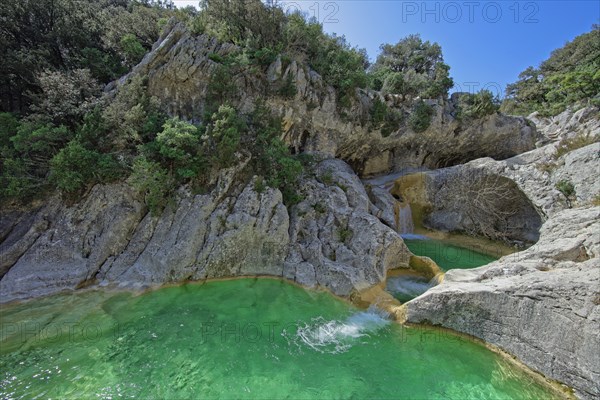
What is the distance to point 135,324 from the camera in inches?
324

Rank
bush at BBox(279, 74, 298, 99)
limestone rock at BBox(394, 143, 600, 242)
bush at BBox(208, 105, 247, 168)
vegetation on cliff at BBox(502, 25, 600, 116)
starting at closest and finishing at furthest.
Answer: limestone rock at BBox(394, 143, 600, 242) → bush at BBox(208, 105, 247, 168) → bush at BBox(279, 74, 298, 99) → vegetation on cliff at BBox(502, 25, 600, 116)

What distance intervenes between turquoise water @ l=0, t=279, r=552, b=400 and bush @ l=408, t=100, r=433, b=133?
54.6 feet

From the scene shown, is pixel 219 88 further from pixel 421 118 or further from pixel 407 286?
pixel 421 118

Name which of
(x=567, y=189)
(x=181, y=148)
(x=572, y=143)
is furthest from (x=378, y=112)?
(x=181, y=148)

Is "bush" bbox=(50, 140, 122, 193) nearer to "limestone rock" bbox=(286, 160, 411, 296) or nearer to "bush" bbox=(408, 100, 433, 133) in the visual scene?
"limestone rock" bbox=(286, 160, 411, 296)

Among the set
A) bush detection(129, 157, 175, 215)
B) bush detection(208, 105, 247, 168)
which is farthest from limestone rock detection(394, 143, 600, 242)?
bush detection(129, 157, 175, 215)

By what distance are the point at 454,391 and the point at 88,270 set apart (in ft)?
42.7

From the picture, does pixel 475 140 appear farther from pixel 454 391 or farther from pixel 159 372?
pixel 159 372

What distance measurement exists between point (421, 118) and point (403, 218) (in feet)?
27.3

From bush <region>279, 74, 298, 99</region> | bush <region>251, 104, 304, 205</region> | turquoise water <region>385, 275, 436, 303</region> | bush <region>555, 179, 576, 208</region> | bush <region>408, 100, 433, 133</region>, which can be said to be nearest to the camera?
turquoise water <region>385, 275, 436, 303</region>

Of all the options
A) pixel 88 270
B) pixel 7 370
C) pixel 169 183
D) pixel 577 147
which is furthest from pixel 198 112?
pixel 577 147

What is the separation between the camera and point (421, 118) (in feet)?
67.4

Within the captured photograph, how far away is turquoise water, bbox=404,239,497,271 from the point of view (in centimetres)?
1387

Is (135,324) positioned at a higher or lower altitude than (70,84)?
lower
